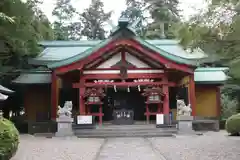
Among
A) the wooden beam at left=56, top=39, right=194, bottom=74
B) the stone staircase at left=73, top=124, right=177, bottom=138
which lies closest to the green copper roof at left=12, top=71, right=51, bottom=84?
the wooden beam at left=56, top=39, right=194, bottom=74

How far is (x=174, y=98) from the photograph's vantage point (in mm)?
23578

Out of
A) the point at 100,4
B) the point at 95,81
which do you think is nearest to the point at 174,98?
the point at 95,81

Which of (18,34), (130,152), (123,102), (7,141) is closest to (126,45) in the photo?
(123,102)

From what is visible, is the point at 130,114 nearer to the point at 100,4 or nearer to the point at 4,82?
the point at 4,82

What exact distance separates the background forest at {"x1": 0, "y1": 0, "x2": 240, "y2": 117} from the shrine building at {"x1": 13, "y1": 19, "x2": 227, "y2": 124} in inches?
55.6

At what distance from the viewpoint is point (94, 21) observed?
179ft

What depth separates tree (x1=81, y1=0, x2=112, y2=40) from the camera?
5394 centimetres

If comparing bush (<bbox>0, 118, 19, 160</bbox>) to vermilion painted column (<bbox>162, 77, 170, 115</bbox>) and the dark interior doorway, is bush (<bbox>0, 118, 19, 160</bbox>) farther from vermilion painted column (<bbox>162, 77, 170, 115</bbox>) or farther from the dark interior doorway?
the dark interior doorway

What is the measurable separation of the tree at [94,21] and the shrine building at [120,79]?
30.3m

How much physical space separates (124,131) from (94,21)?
3770 cm

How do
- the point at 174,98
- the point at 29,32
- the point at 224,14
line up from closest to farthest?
the point at 224,14
the point at 29,32
the point at 174,98

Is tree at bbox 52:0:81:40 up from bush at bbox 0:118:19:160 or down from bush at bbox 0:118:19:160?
Result: up

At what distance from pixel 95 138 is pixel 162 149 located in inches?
231

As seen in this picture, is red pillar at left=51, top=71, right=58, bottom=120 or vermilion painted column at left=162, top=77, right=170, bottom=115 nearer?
vermilion painted column at left=162, top=77, right=170, bottom=115
